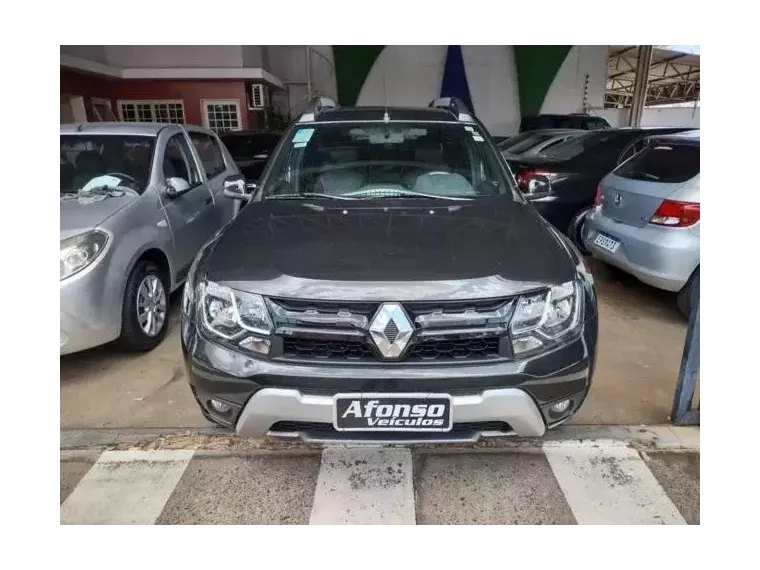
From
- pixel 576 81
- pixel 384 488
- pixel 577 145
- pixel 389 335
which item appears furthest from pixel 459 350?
pixel 576 81

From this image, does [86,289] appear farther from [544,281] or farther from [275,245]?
[544,281]

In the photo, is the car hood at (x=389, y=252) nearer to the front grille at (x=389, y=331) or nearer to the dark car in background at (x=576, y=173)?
the front grille at (x=389, y=331)

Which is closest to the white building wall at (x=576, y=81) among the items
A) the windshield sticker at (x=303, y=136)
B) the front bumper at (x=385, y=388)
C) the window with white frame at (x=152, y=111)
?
the window with white frame at (x=152, y=111)

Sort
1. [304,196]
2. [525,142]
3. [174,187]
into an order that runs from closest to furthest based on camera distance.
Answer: [304,196], [174,187], [525,142]

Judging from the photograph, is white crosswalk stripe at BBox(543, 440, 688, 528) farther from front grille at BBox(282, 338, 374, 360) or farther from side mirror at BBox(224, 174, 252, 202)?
side mirror at BBox(224, 174, 252, 202)

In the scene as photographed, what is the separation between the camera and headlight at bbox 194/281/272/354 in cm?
200

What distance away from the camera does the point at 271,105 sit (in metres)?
15.9

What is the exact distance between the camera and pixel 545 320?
203 cm

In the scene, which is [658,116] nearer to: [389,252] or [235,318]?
[389,252]

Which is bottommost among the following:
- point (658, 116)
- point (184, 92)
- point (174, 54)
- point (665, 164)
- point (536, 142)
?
point (665, 164)

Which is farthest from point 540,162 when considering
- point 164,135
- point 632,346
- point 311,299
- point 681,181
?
point 311,299

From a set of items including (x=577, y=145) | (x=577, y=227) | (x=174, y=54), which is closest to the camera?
(x=577, y=227)

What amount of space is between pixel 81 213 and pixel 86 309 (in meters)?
0.62

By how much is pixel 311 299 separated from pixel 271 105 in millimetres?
15366
